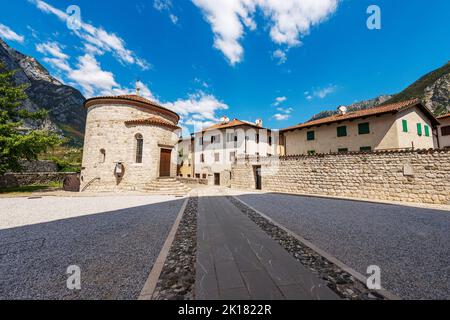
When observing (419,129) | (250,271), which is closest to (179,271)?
(250,271)

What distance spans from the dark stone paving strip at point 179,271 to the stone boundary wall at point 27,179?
21775 mm

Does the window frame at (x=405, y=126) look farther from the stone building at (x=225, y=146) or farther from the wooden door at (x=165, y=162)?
the wooden door at (x=165, y=162)

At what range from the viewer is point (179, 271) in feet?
→ 8.66

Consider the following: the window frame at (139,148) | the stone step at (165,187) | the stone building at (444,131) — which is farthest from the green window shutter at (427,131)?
the window frame at (139,148)

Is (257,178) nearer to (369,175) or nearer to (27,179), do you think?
(369,175)

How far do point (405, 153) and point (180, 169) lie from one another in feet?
93.7

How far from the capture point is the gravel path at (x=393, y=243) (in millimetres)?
2406

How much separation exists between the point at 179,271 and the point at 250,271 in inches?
44.5

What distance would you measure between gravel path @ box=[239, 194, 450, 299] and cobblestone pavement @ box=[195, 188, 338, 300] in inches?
42.5

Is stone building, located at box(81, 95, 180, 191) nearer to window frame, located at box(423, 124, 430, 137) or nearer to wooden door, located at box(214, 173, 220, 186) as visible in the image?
wooden door, located at box(214, 173, 220, 186)

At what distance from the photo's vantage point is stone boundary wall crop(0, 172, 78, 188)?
1522 centimetres

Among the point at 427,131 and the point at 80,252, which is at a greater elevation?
the point at 427,131
